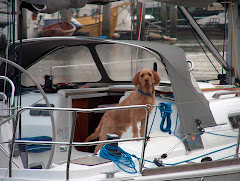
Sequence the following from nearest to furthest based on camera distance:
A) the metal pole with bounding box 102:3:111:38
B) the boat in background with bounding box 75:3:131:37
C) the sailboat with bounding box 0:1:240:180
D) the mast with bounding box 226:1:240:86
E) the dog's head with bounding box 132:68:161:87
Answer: the sailboat with bounding box 0:1:240:180
the dog's head with bounding box 132:68:161:87
the mast with bounding box 226:1:240:86
the metal pole with bounding box 102:3:111:38
the boat in background with bounding box 75:3:131:37

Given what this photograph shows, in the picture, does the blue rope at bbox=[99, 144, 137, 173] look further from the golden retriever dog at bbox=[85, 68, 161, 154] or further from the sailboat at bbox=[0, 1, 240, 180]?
the golden retriever dog at bbox=[85, 68, 161, 154]

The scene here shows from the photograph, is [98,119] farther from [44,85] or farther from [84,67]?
[84,67]

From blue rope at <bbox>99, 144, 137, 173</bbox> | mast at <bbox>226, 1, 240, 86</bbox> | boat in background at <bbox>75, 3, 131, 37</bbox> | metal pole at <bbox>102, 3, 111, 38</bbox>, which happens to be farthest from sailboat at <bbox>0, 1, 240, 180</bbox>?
boat in background at <bbox>75, 3, 131, 37</bbox>

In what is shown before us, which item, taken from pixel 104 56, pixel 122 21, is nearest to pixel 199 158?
pixel 104 56

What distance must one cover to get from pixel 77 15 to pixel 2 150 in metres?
26.2

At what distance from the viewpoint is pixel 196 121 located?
3.56 meters

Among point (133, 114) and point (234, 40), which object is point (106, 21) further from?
point (133, 114)

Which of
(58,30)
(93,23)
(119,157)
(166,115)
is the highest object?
(93,23)

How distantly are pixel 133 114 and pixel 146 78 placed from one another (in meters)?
0.41

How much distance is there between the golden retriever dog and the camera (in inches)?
132

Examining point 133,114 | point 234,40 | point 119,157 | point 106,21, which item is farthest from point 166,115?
point 106,21

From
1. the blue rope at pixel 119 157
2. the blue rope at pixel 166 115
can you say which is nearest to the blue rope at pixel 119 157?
the blue rope at pixel 119 157

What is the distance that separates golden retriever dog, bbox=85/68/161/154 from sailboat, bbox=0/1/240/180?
0.07 meters

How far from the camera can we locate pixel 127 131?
3385 millimetres
